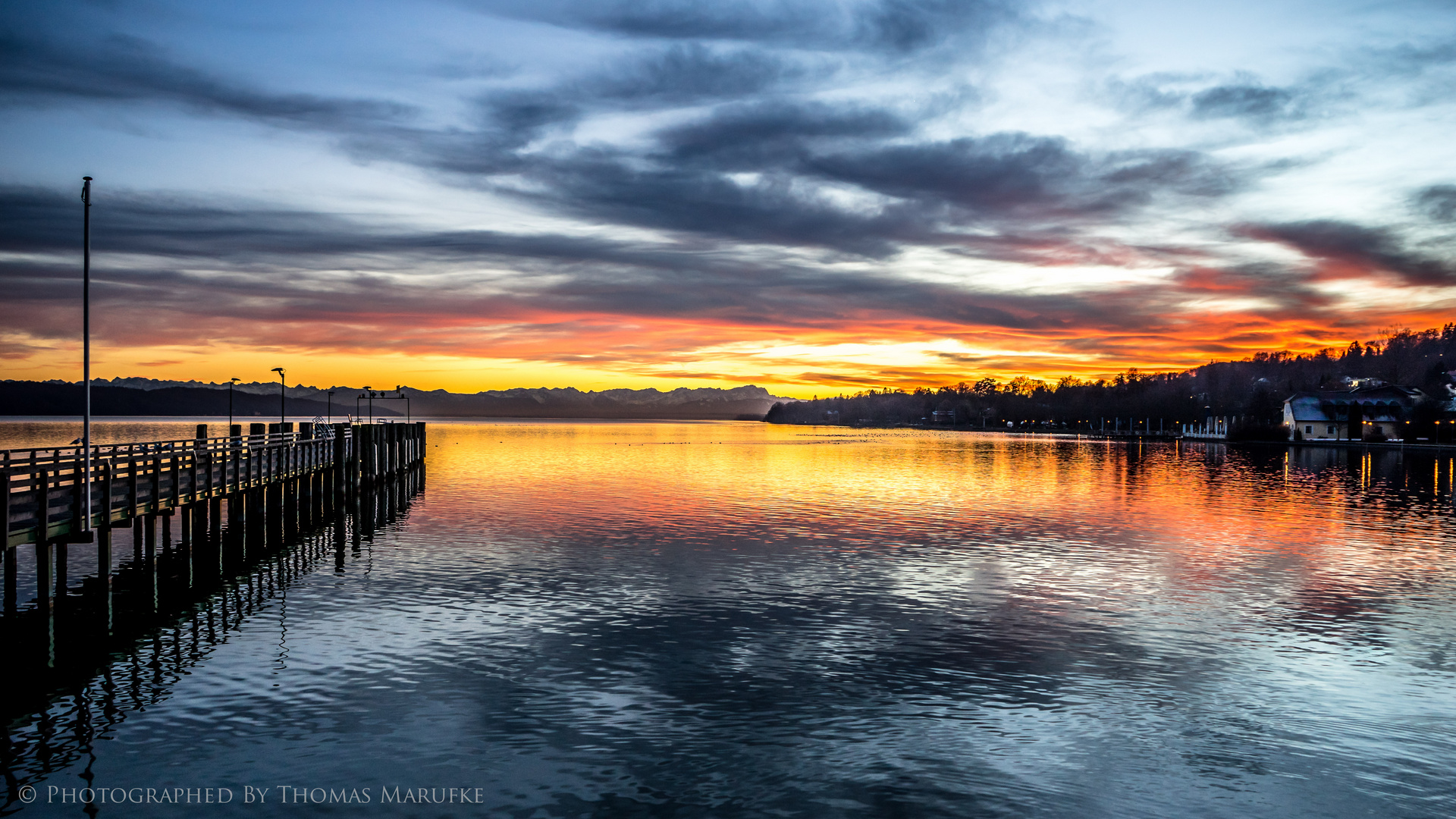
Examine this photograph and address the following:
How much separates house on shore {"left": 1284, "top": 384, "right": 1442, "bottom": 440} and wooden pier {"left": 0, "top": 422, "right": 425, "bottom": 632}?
140 metres

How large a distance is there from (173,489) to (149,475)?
212 centimetres

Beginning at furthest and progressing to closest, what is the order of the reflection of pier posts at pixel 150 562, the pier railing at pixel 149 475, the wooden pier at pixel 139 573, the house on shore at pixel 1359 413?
the house on shore at pixel 1359 413, the reflection of pier posts at pixel 150 562, the pier railing at pixel 149 475, the wooden pier at pixel 139 573

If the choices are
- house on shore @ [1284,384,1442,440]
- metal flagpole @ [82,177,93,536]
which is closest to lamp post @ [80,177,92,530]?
metal flagpole @ [82,177,93,536]

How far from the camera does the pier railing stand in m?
21.2

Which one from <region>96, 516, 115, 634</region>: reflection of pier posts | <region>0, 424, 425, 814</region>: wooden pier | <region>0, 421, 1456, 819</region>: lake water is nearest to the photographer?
<region>0, 421, 1456, 819</region>: lake water

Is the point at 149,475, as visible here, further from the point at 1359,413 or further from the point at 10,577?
the point at 1359,413

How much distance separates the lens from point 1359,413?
142 meters

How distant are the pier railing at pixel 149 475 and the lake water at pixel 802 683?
12.5 feet

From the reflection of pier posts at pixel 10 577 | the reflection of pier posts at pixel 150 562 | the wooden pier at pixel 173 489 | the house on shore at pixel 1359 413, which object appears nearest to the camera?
the wooden pier at pixel 173 489

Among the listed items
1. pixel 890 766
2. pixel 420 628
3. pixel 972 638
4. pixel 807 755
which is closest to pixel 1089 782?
pixel 890 766

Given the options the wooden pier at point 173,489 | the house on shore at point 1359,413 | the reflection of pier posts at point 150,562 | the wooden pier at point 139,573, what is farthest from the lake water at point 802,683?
the house on shore at point 1359,413

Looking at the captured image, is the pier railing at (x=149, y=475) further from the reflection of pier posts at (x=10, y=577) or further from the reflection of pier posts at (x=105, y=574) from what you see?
the reflection of pier posts at (x=10, y=577)

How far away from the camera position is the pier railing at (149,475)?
21156 mm

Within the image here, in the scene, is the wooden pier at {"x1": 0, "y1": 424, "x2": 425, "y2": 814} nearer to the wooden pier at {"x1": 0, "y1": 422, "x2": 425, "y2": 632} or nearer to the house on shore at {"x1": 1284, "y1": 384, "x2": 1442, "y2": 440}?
the wooden pier at {"x1": 0, "y1": 422, "x2": 425, "y2": 632}
